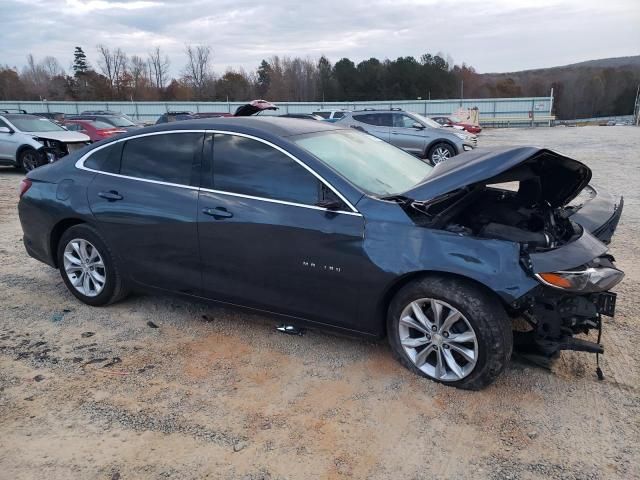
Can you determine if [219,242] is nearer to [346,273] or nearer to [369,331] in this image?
[346,273]

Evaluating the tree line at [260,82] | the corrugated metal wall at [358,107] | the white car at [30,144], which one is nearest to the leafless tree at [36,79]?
the tree line at [260,82]

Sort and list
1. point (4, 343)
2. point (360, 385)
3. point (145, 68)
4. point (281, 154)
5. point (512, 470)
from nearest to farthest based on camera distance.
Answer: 1. point (512, 470)
2. point (360, 385)
3. point (281, 154)
4. point (4, 343)
5. point (145, 68)

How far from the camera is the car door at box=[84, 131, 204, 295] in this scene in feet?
12.6

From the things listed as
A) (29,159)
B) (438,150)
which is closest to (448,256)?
(438,150)

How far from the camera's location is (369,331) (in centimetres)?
336

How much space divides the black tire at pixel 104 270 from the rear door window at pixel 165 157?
0.64m

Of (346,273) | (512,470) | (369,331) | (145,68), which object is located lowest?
(512,470)

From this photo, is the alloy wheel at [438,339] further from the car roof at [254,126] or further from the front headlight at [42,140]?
the front headlight at [42,140]

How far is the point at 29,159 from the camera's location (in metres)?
12.9

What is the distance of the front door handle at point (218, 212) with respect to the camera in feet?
11.9

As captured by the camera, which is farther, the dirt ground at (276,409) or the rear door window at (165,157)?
the rear door window at (165,157)

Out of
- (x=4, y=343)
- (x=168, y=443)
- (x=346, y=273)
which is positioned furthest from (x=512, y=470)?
(x=4, y=343)

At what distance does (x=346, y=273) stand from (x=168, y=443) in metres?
1.45

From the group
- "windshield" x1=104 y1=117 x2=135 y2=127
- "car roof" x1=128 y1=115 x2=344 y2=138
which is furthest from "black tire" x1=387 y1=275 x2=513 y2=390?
"windshield" x1=104 y1=117 x2=135 y2=127
